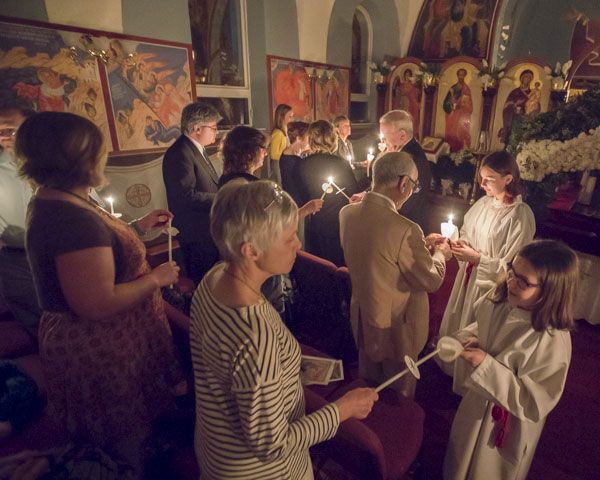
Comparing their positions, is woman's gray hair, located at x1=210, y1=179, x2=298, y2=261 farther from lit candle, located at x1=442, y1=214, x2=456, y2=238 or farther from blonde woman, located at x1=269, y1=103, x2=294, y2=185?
blonde woman, located at x1=269, y1=103, x2=294, y2=185

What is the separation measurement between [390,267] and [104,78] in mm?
4167

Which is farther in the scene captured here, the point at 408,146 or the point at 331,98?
the point at 331,98

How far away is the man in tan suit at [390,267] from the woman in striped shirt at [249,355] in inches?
33.3

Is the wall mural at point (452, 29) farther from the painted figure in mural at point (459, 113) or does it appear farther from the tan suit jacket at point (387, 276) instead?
the tan suit jacket at point (387, 276)

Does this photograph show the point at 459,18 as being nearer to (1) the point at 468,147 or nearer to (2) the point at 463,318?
(1) the point at 468,147

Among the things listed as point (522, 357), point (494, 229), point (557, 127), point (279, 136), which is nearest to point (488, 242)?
point (494, 229)

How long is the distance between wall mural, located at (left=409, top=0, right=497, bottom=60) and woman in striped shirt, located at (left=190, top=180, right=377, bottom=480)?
30.7 ft

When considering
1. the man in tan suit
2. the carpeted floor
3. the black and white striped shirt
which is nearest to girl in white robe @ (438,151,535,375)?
the man in tan suit

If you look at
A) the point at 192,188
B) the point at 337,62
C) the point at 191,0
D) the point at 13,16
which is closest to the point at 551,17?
the point at 337,62

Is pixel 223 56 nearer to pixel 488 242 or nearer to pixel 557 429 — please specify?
pixel 488 242

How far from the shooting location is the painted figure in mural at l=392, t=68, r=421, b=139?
25.8 feet

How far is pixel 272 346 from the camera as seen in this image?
1.02 meters

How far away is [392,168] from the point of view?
1.98m

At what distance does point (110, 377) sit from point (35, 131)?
3.21ft
